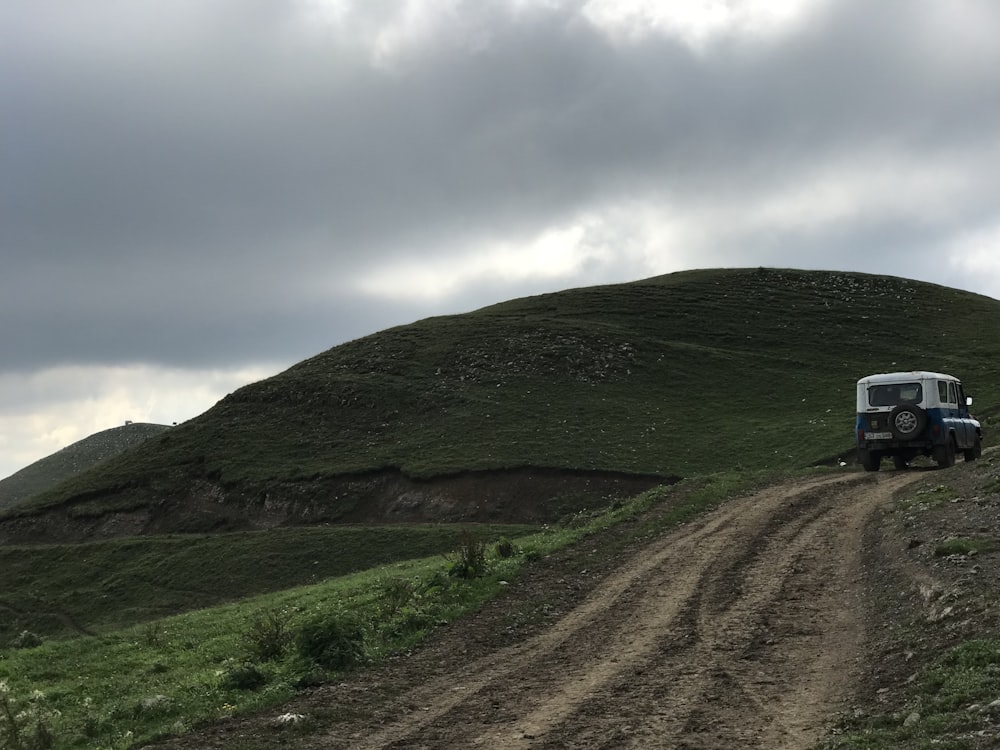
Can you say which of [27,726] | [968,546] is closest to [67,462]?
[27,726]

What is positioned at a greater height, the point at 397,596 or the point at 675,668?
the point at 397,596

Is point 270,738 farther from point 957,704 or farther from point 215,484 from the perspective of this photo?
point 215,484

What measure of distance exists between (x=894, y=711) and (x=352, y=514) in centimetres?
5181

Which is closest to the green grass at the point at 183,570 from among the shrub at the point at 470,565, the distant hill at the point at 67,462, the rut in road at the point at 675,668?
the shrub at the point at 470,565

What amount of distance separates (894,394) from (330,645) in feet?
92.7

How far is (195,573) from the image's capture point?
51031mm

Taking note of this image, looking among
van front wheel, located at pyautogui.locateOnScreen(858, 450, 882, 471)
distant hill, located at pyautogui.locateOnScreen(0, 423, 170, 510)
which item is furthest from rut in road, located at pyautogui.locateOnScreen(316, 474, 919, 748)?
distant hill, located at pyautogui.locateOnScreen(0, 423, 170, 510)

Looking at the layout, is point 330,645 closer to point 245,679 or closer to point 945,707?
point 245,679

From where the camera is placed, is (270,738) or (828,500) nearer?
(270,738)

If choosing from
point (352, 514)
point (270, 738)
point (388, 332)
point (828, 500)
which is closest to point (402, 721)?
point (270, 738)

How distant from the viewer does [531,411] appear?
71.5m

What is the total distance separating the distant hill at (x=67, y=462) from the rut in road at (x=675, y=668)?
17048 cm

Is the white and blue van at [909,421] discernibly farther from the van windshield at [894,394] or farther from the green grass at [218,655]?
the green grass at [218,655]

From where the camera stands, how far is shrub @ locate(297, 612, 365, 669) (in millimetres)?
12962
